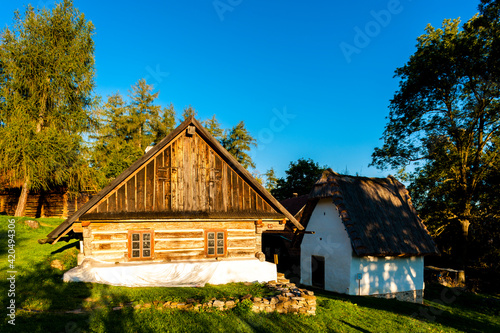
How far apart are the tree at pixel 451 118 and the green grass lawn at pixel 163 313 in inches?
360

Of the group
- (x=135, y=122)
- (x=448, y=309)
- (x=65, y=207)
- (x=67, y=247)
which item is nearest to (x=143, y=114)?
(x=135, y=122)

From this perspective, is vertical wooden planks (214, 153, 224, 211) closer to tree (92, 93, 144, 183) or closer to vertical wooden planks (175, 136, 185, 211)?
vertical wooden planks (175, 136, 185, 211)

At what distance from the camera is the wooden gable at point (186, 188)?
45.7 feet

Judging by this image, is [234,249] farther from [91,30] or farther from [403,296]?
[91,30]

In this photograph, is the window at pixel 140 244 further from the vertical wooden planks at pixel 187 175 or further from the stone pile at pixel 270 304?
the stone pile at pixel 270 304

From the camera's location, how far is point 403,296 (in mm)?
18516

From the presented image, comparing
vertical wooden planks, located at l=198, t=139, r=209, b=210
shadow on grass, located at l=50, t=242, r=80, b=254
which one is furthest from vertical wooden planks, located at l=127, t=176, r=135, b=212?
shadow on grass, located at l=50, t=242, r=80, b=254

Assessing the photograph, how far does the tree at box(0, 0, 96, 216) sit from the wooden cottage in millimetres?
11624

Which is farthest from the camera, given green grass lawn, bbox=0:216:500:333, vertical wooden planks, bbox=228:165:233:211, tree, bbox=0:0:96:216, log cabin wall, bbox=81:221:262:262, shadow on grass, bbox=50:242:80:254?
tree, bbox=0:0:96:216

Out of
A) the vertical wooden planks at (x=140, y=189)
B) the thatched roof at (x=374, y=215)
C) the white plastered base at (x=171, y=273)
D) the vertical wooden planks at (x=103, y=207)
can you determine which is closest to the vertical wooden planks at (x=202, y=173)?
the vertical wooden planks at (x=140, y=189)

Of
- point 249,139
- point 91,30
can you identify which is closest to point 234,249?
point 91,30

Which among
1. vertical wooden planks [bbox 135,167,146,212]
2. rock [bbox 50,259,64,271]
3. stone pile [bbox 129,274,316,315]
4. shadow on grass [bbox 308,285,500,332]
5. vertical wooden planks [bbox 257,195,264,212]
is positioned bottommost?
shadow on grass [bbox 308,285,500,332]

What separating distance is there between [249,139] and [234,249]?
1268 inches

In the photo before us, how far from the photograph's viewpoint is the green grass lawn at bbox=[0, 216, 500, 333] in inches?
333
